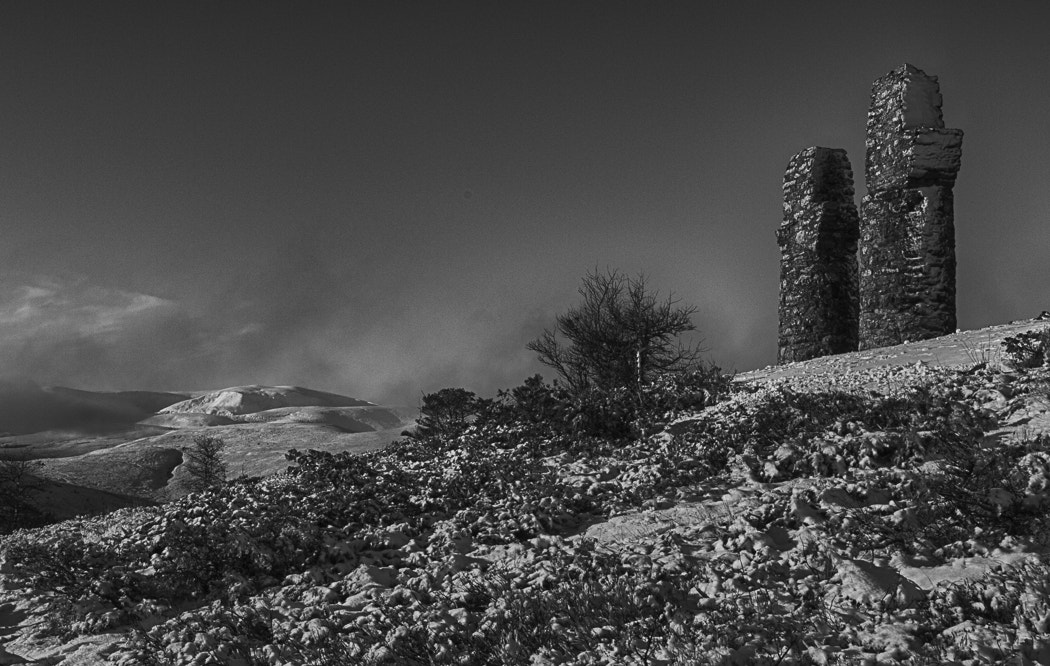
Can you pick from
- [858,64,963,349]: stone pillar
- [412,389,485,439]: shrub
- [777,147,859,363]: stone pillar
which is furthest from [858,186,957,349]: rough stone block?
[412,389,485,439]: shrub

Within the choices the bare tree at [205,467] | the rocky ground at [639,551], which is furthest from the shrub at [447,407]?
the bare tree at [205,467]

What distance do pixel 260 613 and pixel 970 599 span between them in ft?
22.8

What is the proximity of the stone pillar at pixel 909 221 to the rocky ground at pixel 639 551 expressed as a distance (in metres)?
9.08

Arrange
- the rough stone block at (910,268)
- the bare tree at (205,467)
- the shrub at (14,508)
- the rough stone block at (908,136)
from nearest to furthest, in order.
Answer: the rough stone block at (910,268)
the rough stone block at (908,136)
the shrub at (14,508)
the bare tree at (205,467)

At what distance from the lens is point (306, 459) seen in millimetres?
14523

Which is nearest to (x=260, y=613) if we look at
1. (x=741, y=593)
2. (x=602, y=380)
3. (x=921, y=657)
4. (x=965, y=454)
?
(x=741, y=593)

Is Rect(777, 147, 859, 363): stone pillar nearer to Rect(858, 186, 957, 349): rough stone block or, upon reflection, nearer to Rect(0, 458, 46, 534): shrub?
Rect(858, 186, 957, 349): rough stone block

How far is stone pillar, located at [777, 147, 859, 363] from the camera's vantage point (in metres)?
24.2

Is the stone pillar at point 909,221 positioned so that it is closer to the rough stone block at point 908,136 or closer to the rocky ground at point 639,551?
the rough stone block at point 908,136

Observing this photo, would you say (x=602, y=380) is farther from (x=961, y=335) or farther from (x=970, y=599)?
(x=970, y=599)

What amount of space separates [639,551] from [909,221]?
780 inches

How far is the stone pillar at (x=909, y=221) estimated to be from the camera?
72.7 feet

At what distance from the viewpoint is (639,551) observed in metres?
7.36

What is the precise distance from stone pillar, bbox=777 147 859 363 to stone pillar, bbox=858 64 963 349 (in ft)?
3.43
